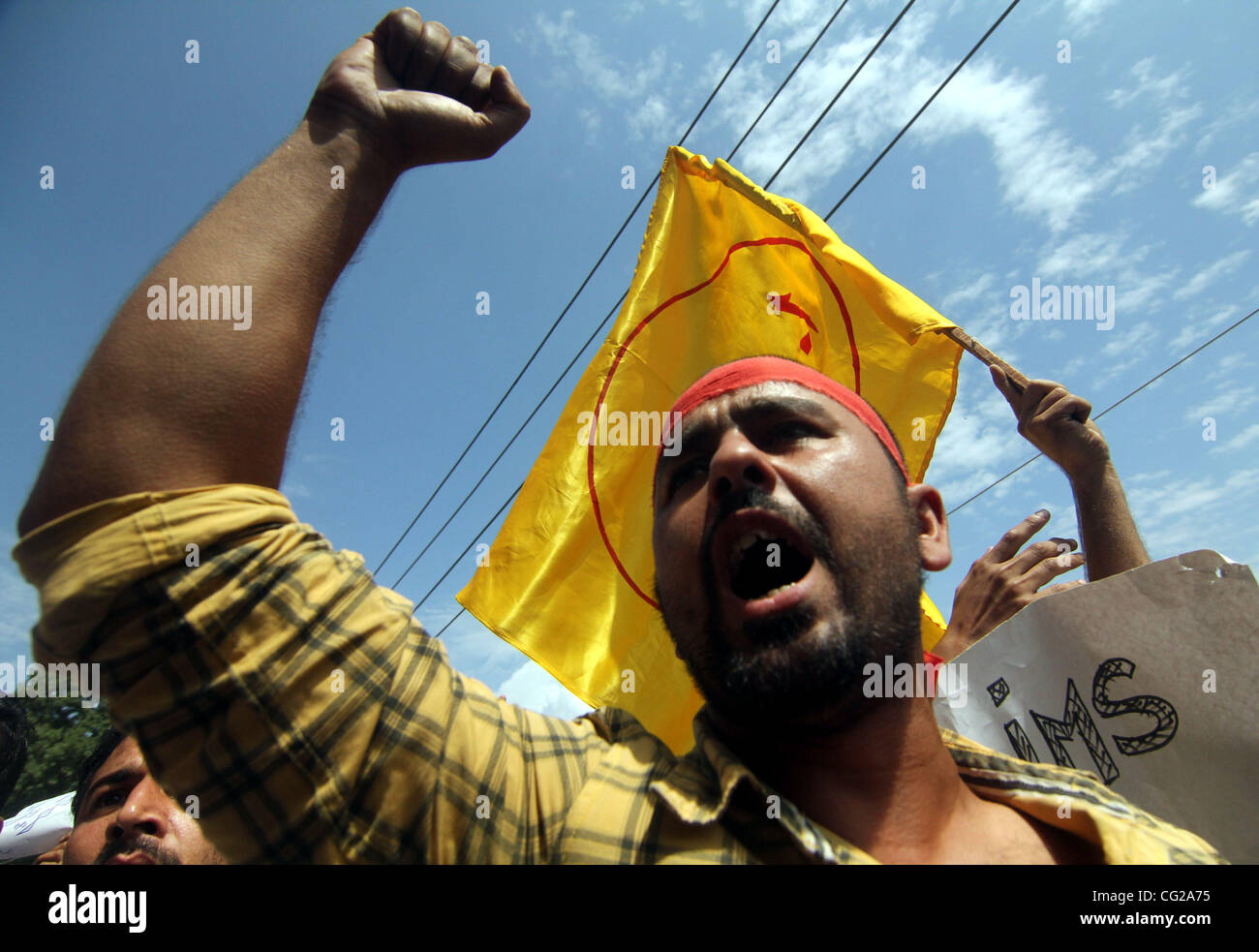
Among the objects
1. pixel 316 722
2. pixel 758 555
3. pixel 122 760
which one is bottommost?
pixel 122 760

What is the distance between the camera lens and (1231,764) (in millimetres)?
1846

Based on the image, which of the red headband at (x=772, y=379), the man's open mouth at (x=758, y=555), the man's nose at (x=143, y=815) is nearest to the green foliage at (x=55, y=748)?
the man's nose at (x=143, y=815)

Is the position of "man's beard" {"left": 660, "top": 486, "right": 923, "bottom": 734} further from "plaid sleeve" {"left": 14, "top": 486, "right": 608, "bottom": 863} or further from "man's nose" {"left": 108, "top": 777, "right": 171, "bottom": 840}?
"man's nose" {"left": 108, "top": 777, "right": 171, "bottom": 840}

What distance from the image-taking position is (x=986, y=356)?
2.97 m

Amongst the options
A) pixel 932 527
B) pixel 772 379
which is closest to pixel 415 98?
pixel 772 379

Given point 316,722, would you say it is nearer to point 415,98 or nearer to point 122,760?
point 415,98

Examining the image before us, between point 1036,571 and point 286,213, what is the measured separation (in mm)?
2904

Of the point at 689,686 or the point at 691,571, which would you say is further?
the point at 689,686

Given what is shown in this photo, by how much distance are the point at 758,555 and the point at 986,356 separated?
1.88 meters

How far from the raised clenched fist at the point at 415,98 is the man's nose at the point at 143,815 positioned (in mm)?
2522

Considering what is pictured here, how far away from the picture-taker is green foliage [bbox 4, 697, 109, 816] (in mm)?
→ 17359

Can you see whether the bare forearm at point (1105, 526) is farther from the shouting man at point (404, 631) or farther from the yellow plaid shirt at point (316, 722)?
the yellow plaid shirt at point (316, 722)
